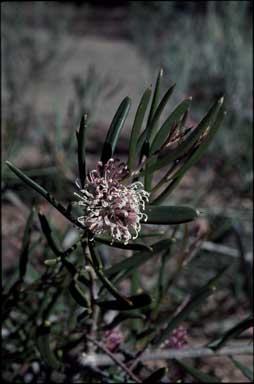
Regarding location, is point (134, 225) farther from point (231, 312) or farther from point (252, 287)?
point (231, 312)

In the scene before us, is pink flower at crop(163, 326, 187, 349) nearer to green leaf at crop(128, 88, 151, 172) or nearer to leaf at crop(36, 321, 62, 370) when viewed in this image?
leaf at crop(36, 321, 62, 370)

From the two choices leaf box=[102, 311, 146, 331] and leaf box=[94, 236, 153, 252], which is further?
leaf box=[102, 311, 146, 331]

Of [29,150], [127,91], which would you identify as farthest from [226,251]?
[127,91]

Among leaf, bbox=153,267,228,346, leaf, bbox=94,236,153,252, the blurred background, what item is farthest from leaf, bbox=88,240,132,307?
the blurred background

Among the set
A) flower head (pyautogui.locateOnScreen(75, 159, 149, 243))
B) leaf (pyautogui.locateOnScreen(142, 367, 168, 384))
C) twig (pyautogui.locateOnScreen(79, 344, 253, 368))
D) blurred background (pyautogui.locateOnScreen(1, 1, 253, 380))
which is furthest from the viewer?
blurred background (pyautogui.locateOnScreen(1, 1, 253, 380))

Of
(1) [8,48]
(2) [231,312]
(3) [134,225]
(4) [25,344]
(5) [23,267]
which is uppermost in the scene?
(1) [8,48]

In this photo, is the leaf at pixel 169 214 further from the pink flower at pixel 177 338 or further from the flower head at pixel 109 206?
the pink flower at pixel 177 338

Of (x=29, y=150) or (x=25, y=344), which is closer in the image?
(x=25, y=344)
